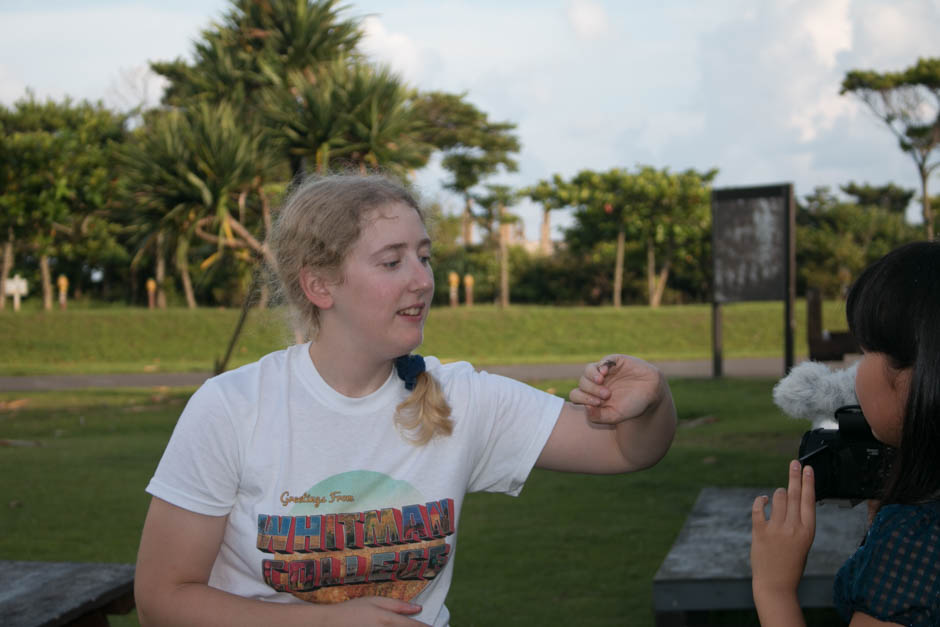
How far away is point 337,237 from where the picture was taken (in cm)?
180

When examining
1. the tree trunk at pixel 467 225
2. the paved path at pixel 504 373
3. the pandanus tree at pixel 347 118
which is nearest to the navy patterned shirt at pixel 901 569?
the pandanus tree at pixel 347 118

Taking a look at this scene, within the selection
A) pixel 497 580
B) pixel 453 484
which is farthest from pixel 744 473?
pixel 453 484

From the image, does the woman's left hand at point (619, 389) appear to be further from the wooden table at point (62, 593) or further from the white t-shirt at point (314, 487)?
the wooden table at point (62, 593)

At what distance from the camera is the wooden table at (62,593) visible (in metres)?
→ 2.17

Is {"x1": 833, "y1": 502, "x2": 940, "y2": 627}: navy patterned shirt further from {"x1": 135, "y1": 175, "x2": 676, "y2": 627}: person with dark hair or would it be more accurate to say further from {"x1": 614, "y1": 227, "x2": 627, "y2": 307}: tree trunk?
{"x1": 614, "y1": 227, "x2": 627, "y2": 307}: tree trunk

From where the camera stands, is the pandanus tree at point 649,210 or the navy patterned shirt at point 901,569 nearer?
the navy patterned shirt at point 901,569

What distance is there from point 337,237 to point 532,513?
3608 millimetres

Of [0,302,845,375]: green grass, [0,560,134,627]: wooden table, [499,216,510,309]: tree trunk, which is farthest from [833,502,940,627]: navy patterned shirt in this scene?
[499,216,510,309]: tree trunk

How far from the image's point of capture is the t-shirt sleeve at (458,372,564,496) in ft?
6.16

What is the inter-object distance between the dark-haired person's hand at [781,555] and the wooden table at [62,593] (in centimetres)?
154

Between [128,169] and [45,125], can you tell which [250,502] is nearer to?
[128,169]

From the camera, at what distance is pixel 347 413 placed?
69.7 inches

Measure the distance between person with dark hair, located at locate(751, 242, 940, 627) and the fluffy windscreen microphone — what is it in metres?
0.36

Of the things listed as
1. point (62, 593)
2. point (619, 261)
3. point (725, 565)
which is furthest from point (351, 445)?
point (619, 261)
